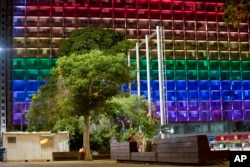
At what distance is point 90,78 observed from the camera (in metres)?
28.7

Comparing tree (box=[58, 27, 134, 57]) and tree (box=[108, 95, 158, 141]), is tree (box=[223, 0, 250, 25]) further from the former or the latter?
tree (box=[58, 27, 134, 57])

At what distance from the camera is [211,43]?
71.0m

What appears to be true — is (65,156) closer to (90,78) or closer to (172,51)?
(90,78)

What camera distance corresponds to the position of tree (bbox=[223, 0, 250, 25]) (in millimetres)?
8765

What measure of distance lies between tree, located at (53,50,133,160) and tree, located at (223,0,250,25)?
1958cm

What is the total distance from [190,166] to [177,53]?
5446 cm

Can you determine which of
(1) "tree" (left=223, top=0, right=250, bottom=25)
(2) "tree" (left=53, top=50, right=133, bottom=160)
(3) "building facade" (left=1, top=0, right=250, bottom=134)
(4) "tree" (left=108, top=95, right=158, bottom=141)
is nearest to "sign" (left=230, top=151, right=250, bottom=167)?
(1) "tree" (left=223, top=0, right=250, bottom=25)

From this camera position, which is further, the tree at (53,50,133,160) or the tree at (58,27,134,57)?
the tree at (58,27,134,57)

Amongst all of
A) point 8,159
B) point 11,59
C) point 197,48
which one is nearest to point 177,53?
point 197,48

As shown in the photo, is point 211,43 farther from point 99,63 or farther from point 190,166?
point 190,166

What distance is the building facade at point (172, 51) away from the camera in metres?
64.3

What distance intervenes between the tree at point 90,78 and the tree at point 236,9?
19.6 m

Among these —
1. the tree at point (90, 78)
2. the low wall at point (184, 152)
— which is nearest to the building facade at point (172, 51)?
the tree at point (90, 78)

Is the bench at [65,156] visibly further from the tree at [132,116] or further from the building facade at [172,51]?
the building facade at [172,51]
